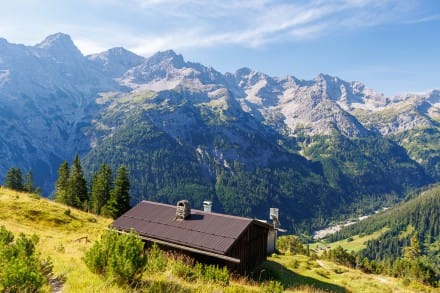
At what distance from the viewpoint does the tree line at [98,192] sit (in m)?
73.7

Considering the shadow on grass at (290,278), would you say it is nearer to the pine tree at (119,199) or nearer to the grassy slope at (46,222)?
the grassy slope at (46,222)

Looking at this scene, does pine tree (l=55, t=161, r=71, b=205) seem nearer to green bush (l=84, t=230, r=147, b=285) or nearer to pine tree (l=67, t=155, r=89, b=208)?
pine tree (l=67, t=155, r=89, b=208)

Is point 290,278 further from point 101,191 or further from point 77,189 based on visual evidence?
point 77,189

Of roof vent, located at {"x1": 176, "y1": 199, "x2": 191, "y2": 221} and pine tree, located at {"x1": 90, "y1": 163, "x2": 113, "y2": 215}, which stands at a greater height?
roof vent, located at {"x1": 176, "y1": 199, "x2": 191, "y2": 221}

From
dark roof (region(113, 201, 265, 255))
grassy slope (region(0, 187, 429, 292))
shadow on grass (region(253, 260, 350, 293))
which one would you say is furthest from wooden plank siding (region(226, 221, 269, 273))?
grassy slope (region(0, 187, 429, 292))

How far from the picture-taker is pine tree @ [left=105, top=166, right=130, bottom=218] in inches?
2850

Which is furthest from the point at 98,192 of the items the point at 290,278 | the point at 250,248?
the point at 250,248

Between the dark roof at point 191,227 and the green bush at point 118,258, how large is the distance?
16.2 m

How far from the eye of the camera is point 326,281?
43656mm

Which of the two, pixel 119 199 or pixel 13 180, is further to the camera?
pixel 13 180

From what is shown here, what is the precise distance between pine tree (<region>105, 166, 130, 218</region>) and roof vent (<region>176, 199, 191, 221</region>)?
1717 inches

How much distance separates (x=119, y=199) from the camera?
73.5 m

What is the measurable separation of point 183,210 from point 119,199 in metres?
45.2

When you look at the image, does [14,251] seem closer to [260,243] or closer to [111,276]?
[111,276]
